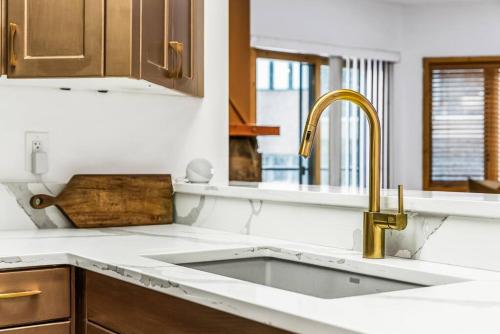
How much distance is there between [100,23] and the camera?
76.4 inches

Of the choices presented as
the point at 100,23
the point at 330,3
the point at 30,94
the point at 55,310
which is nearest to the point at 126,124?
the point at 30,94

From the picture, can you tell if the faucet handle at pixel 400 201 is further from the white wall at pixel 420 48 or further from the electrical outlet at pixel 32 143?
the white wall at pixel 420 48

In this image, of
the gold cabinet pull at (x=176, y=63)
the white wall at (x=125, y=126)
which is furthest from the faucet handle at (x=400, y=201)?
the white wall at (x=125, y=126)

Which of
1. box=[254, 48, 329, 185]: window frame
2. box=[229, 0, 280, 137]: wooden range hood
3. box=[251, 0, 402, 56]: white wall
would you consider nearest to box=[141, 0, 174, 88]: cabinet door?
box=[229, 0, 280, 137]: wooden range hood

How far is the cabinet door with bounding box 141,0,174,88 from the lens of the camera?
1996 mm

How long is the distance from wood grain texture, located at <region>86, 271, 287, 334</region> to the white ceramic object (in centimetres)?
75

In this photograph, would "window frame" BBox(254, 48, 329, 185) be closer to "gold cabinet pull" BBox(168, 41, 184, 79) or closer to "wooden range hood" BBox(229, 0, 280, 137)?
"wooden range hood" BBox(229, 0, 280, 137)

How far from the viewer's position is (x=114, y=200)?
2275 millimetres

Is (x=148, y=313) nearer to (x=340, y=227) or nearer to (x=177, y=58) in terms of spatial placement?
(x=340, y=227)

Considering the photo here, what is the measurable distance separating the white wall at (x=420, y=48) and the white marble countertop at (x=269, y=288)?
18.4 feet

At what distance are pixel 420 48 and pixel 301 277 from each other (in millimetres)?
6184

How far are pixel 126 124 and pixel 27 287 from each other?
2.83ft

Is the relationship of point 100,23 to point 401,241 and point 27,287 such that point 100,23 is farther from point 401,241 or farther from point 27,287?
point 401,241

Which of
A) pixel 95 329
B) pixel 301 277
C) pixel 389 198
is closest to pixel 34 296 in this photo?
pixel 95 329
